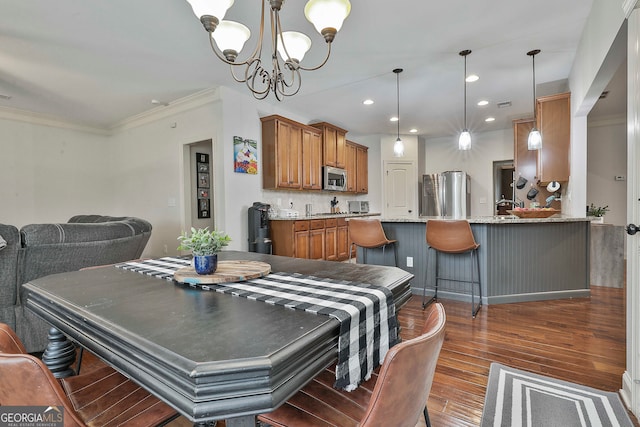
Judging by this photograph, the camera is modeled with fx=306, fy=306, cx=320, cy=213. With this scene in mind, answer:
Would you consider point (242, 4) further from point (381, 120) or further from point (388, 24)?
point (381, 120)

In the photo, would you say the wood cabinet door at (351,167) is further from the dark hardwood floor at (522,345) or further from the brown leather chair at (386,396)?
the brown leather chair at (386,396)

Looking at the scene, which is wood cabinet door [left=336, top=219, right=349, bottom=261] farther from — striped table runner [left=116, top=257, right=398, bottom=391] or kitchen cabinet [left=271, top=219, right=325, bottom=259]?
striped table runner [left=116, top=257, right=398, bottom=391]

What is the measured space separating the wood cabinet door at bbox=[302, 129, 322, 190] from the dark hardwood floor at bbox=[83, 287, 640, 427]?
2952 millimetres

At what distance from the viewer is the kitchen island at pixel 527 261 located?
127 inches

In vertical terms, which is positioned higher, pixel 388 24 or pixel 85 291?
pixel 388 24

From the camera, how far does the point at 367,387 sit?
1061 millimetres

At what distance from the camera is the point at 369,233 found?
136 inches

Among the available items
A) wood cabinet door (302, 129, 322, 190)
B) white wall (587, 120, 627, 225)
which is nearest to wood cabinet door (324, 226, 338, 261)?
wood cabinet door (302, 129, 322, 190)

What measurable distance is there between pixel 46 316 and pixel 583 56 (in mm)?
4538

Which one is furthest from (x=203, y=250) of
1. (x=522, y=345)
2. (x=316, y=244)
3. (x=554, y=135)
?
(x=554, y=135)

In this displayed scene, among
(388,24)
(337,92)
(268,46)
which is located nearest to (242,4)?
(268,46)

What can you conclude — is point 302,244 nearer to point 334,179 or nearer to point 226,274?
point 334,179

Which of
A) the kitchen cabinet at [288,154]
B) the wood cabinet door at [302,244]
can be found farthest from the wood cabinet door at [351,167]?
the wood cabinet door at [302,244]

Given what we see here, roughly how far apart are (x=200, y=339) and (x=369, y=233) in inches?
112
